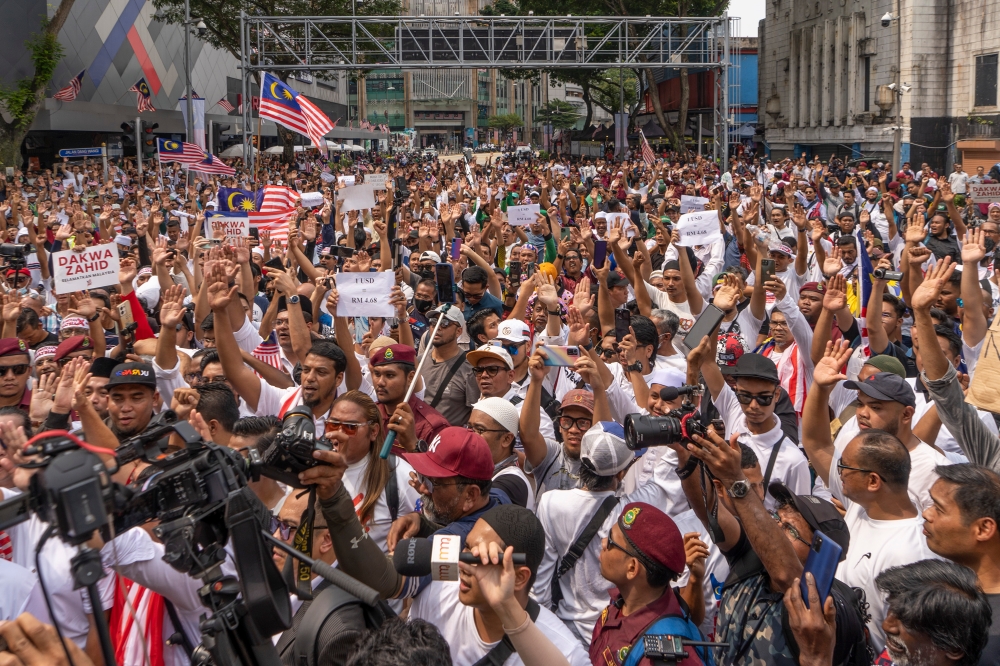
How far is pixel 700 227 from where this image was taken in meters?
9.22

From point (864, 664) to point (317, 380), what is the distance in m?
3.07

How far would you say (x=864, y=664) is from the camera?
10.6ft

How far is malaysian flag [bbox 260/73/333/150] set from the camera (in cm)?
1705

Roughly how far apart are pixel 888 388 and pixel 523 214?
26.8 ft

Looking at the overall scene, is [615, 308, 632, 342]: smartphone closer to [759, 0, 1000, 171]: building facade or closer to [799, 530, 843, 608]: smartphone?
[799, 530, 843, 608]: smartphone

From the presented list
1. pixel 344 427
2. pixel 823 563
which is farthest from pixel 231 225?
pixel 823 563

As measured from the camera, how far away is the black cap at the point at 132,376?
16.3 feet

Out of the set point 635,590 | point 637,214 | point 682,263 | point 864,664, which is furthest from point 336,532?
point 637,214

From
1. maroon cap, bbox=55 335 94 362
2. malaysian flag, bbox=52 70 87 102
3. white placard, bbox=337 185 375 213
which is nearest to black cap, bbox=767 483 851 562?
maroon cap, bbox=55 335 94 362

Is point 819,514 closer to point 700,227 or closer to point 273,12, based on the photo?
point 700,227

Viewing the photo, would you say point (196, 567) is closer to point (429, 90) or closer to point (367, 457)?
point (367, 457)

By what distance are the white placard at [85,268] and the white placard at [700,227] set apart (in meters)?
4.99

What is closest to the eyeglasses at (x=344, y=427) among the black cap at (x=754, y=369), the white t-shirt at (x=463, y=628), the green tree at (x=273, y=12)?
the white t-shirt at (x=463, y=628)

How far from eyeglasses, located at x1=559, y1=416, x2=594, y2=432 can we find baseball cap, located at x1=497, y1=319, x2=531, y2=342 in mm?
1317
